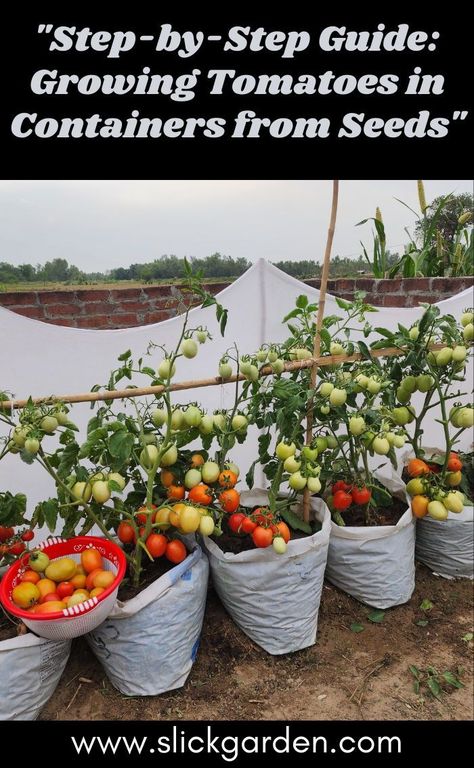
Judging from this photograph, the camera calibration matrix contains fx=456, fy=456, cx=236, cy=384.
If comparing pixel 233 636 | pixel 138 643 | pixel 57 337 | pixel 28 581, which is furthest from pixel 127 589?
pixel 57 337

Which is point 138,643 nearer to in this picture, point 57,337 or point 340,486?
point 340,486

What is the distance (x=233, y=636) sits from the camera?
146 centimetres

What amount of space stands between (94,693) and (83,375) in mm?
933

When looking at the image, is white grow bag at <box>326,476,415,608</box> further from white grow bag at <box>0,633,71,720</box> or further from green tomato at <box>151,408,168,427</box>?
white grow bag at <box>0,633,71,720</box>

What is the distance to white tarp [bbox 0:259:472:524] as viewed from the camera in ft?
4.62

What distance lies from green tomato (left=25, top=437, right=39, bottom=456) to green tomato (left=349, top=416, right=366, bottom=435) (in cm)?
87

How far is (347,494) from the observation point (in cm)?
154

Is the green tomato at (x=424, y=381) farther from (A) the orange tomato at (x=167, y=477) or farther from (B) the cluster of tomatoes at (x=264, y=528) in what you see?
(A) the orange tomato at (x=167, y=477)

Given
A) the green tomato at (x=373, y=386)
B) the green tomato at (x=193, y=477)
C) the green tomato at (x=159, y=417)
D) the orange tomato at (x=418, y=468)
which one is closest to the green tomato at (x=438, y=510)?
the orange tomato at (x=418, y=468)

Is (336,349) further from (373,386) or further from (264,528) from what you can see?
(264,528)

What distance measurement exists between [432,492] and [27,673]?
132 centimetres

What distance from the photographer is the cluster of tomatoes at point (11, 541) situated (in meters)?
1.23

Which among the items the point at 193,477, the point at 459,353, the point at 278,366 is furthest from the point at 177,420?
the point at 459,353

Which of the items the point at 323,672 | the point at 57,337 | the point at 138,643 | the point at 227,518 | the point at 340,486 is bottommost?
the point at 323,672
